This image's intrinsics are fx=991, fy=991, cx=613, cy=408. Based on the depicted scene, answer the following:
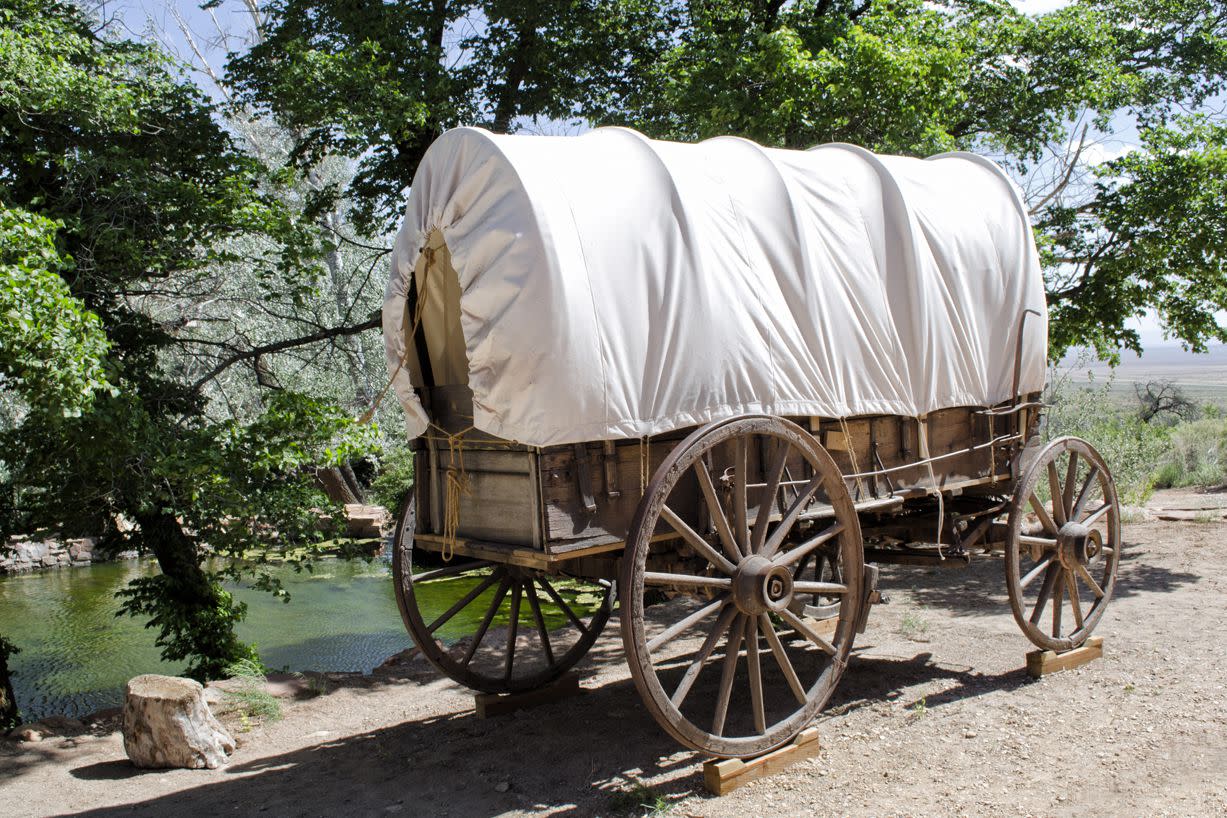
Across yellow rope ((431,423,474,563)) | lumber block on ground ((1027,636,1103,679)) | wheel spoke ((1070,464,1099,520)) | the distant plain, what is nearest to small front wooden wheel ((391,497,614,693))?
yellow rope ((431,423,474,563))

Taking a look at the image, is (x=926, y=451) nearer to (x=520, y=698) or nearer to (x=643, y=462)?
(x=643, y=462)

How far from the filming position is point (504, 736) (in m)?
5.43

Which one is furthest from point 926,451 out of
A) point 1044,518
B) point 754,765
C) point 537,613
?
point 537,613

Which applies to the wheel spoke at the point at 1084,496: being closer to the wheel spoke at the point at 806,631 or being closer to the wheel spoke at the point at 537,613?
the wheel spoke at the point at 806,631

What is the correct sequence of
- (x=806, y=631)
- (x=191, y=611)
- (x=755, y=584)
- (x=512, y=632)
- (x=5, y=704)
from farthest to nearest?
(x=191, y=611)
(x=5, y=704)
(x=512, y=632)
(x=806, y=631)
(x=755, y=584)

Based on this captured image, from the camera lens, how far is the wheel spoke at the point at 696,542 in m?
4.27

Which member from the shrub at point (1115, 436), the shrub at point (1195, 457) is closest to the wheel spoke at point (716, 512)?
the shrub at point (1115, 436)

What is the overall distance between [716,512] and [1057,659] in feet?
9.54

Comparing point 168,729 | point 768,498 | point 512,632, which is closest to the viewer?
point 768,498

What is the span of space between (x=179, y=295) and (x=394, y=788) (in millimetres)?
5265

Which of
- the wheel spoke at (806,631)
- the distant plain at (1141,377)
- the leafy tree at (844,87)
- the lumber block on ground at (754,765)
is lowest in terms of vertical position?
the lumber block on ground at (754,765)

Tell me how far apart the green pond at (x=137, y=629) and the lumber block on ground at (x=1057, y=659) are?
6.67 m

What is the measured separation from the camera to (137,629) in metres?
13.3

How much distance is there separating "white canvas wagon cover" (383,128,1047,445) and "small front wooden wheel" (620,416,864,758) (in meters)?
0.26
